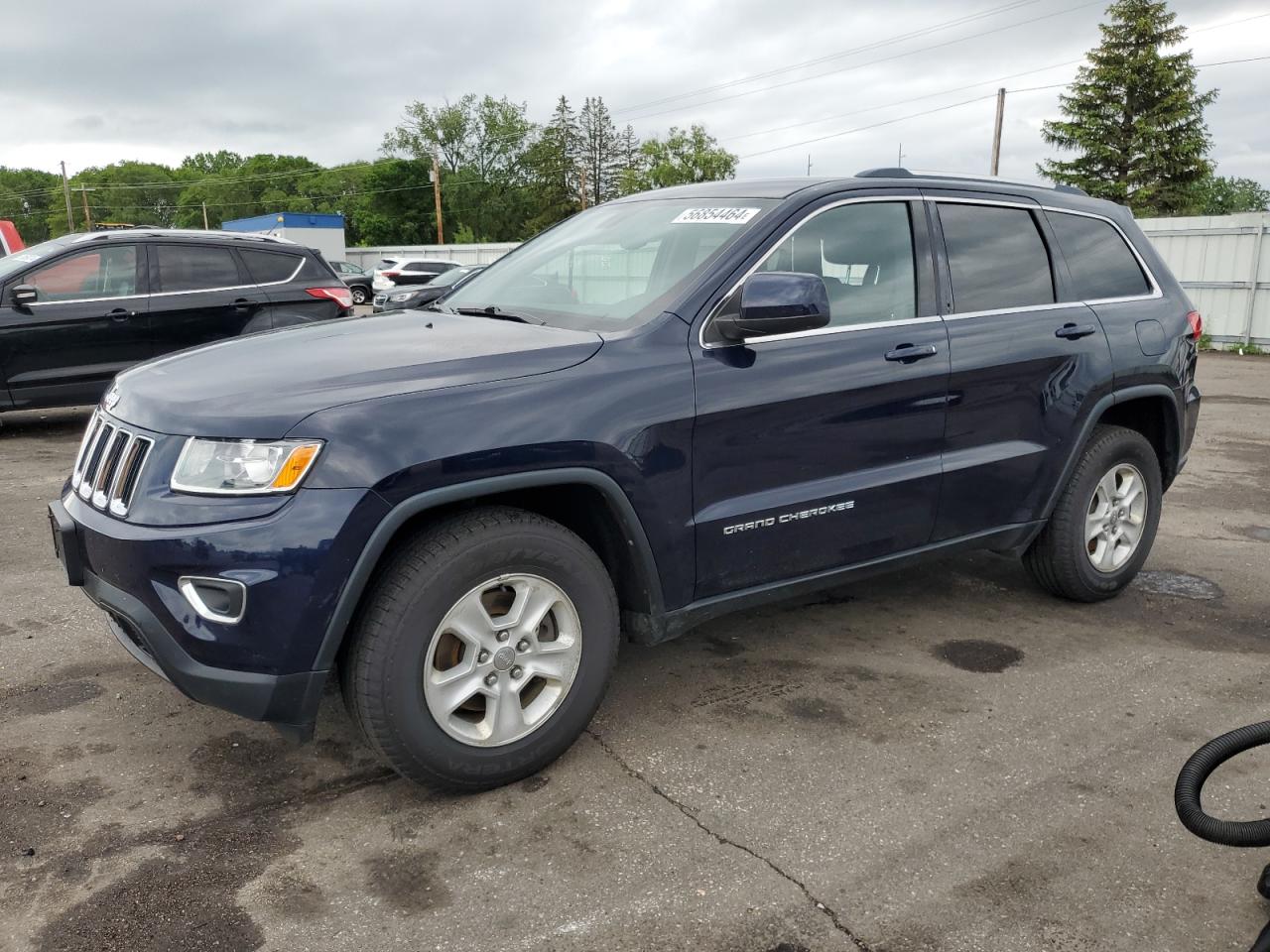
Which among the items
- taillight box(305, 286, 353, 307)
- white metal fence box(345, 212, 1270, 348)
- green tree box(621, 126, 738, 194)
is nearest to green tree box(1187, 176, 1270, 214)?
green tree box(621, 126, 738, 194)

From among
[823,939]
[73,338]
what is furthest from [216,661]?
[73,338]

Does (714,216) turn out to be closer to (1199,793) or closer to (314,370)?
(314,370)

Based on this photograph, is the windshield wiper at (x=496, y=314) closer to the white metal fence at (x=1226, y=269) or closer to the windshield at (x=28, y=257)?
the windshield at (x=28, y=257)

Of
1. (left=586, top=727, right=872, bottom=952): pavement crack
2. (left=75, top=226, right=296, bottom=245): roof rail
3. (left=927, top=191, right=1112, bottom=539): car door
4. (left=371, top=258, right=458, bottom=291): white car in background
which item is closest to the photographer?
(left=586, top=727, right=872, bottom=952): pavement crack

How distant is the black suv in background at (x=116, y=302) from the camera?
8.23 metres

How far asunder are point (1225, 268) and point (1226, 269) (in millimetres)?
39

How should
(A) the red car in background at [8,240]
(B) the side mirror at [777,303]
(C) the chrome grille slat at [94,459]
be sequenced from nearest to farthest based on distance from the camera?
(C) the chrome grille slat at [94,459], (B) the side mirror at [777,303], (A) the red car in background at [8,240]

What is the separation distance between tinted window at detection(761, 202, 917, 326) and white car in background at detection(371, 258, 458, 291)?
25.9 meters

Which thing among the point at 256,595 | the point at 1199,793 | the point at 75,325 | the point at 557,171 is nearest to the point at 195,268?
the point at 75,325

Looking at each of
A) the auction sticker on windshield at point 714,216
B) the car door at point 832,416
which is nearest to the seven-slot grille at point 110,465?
the car door at point 832,416

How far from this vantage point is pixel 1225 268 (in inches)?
736

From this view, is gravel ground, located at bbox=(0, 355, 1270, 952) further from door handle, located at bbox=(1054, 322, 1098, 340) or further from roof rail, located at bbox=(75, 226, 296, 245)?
roof rail, located at bbox=(75, 226, 296, 245)

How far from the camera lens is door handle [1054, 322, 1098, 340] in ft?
13.9

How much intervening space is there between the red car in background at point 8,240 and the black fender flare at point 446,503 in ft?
34.5
